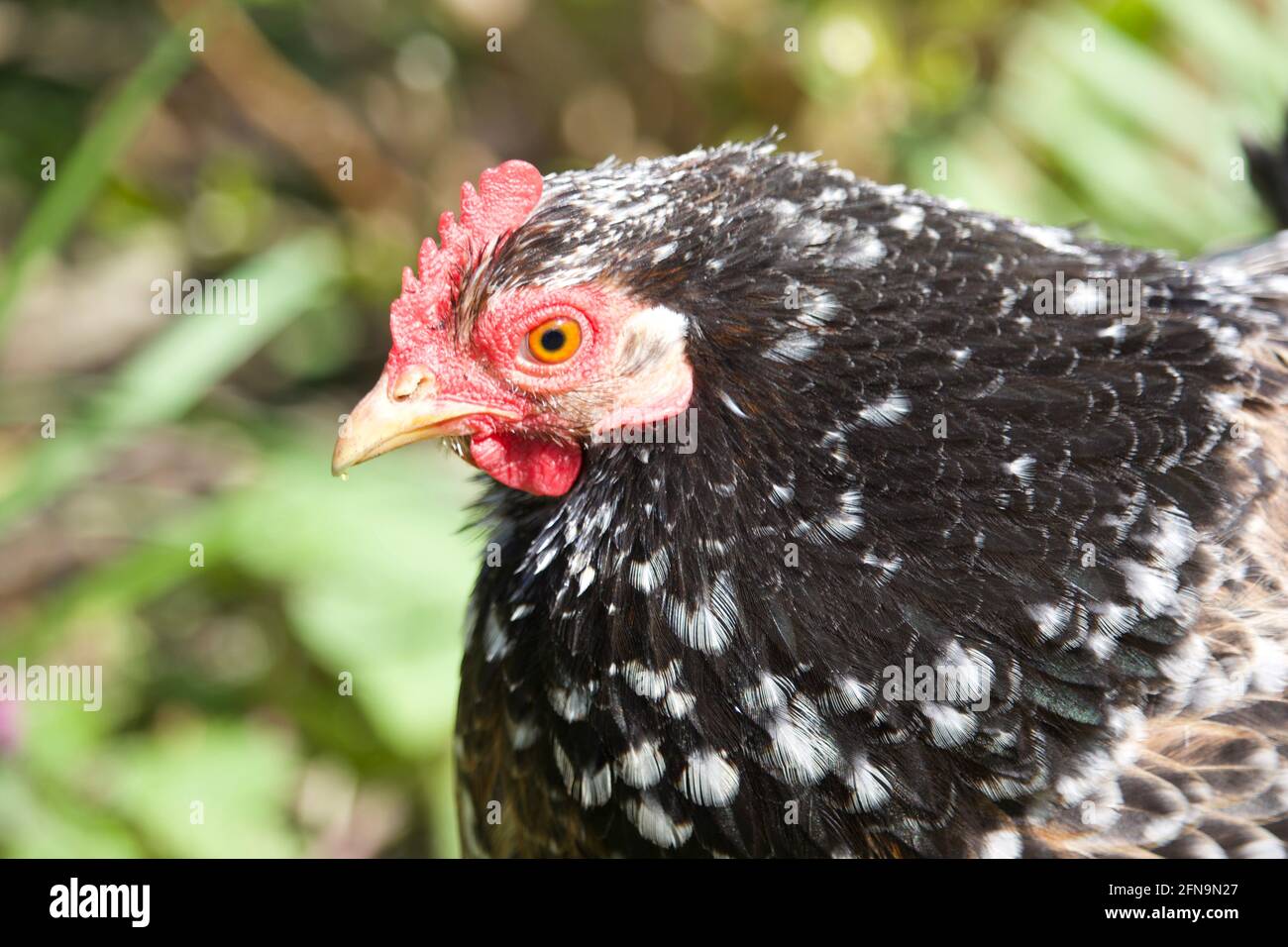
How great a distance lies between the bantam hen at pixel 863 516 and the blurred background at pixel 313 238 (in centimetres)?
104

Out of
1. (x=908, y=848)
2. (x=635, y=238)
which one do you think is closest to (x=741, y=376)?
(x=635, y=238)

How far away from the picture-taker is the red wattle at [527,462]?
210cm

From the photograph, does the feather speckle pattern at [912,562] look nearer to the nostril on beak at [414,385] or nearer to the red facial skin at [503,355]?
the red facial skin at [503,355]

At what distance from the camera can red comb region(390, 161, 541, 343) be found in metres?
2.07

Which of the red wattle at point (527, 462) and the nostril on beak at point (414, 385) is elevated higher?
the nostril on beak at point (414, 385)

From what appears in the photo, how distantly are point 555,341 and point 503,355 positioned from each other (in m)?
0.09

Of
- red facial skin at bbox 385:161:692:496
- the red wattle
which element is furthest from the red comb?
the red wattle

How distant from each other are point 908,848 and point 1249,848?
0.50 m

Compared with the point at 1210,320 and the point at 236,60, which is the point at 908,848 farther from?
the point at 236,60

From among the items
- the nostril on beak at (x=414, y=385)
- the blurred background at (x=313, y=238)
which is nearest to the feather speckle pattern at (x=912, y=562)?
the nostril on beak at (x=414, y=385)

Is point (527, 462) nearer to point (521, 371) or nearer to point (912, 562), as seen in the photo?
point (521, 371)

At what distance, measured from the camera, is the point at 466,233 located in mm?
2094

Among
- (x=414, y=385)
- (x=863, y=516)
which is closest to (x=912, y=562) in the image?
(x=863, y=516)

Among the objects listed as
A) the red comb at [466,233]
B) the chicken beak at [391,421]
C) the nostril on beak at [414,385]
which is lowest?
the chicken beak at [391,421]
